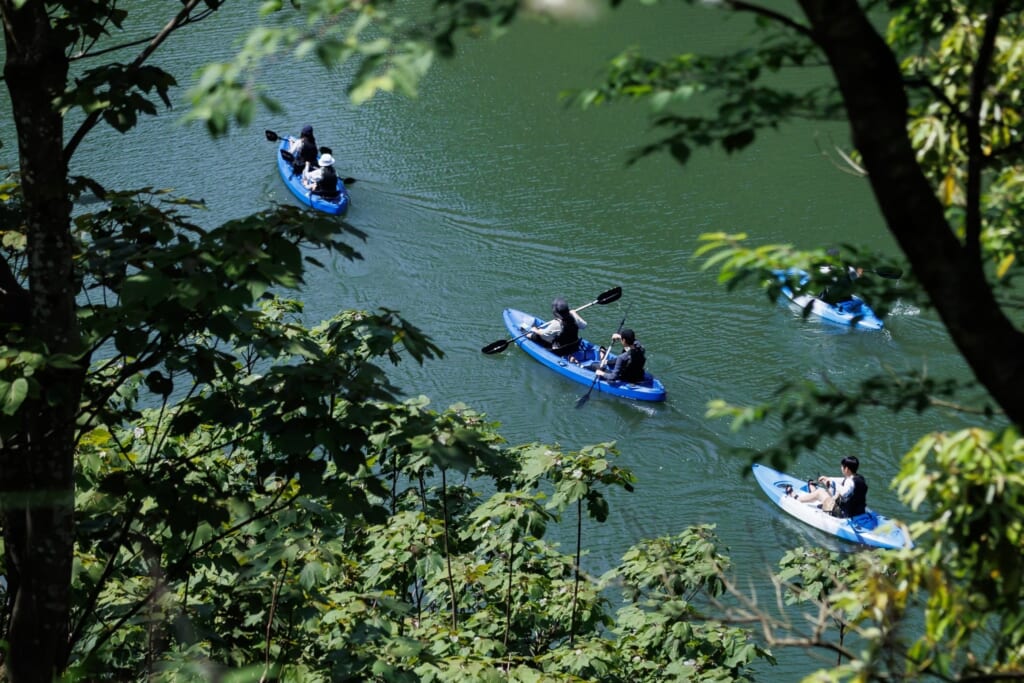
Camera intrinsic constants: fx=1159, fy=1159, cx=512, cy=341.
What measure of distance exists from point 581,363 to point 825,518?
337 centimetres

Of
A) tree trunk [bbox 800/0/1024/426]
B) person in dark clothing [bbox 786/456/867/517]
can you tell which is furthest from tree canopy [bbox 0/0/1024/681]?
person in dark clothing [bbox 786/456/867/517]

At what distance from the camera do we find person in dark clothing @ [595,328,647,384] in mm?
11273

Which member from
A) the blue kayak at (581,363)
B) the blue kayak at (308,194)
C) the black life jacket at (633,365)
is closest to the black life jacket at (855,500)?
the blue kayak at (581,363)

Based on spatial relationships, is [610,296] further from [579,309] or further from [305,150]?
[305,150]

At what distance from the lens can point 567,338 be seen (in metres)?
12.0

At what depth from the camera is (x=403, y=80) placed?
Result: 2.19 m

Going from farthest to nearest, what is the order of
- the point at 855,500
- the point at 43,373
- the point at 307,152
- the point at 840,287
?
1. the point at 307,152
2. the point at 855,500
3. the point at 43,373
4. the point at 840,287

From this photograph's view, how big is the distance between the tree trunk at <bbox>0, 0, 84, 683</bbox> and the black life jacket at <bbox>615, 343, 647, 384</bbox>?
821 centimetres

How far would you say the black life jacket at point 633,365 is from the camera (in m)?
11.3

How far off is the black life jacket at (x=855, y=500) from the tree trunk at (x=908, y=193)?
23.0ft

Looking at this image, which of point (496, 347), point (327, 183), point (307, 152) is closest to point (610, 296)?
point (496, 347)

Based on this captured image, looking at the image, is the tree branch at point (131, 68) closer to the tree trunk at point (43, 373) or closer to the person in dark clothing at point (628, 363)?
the tree trunk at point (43, 373)

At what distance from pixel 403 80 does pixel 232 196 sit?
46.0 feet

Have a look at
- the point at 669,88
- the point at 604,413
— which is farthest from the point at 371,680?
the point at 604,413
